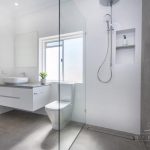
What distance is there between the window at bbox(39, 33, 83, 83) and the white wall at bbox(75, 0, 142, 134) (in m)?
0.18

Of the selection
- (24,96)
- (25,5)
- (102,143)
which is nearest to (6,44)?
(25,5)

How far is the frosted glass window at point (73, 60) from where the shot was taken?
1969 mm

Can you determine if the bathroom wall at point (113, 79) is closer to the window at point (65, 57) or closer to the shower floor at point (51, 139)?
the window at point (65, 57)

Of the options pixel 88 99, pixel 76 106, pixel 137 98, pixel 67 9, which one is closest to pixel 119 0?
pixel 67 9

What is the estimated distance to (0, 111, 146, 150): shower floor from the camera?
1.65m

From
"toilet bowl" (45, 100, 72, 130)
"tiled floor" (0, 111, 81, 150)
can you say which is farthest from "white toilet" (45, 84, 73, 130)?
"tiled floor" (0, 111, 81, 150)

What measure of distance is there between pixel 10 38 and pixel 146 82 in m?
3.24

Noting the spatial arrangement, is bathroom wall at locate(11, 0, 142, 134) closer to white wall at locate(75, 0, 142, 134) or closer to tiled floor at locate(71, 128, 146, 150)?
white wall at locate(75, 0, 142, 134)

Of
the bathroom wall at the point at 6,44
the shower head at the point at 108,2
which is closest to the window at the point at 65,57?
the shower head at the point at 108,2

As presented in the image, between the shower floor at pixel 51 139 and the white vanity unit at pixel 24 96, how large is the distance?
1.26ft

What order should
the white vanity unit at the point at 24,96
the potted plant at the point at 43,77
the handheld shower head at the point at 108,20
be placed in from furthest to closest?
the potted plant at the point at 43,77 < the white vanity unit at the point at 24,96 < the handheld shower head at the point at 108,20

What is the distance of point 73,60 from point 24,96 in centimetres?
119

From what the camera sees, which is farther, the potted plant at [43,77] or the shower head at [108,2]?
the potted plant at [43,77]

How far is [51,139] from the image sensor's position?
1836mm
